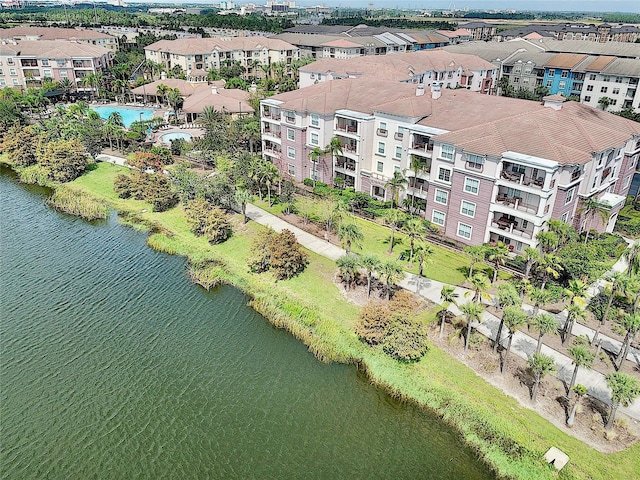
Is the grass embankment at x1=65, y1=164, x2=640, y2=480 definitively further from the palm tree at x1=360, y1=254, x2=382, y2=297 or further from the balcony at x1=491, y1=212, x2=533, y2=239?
the balcony at x1=491, y1=212, x2=533, y2=239

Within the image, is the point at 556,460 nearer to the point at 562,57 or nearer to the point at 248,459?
the point at 248,459

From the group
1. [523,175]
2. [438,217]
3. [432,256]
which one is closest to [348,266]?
[432,256]

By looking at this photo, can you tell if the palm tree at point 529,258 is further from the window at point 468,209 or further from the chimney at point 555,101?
the chimney at point 555,101

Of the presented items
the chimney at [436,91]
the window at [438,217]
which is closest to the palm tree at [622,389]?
the window at [438,217]

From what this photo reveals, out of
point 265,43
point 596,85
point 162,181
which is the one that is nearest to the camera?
point 162,181

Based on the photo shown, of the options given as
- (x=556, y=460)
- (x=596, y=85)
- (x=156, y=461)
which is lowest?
(x=156, y=461)

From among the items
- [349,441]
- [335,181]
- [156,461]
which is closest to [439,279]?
[349,441]
